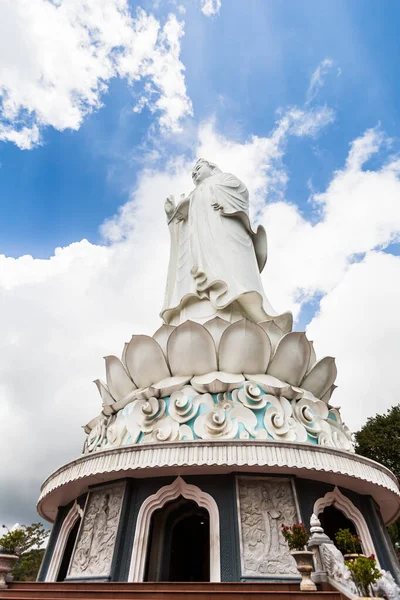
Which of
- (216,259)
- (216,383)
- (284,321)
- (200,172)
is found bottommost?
(216,383)

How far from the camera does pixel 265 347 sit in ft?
27.3

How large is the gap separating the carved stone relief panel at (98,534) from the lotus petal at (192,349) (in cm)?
245

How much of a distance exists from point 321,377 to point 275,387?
62.6 inches

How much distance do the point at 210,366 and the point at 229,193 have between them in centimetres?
638

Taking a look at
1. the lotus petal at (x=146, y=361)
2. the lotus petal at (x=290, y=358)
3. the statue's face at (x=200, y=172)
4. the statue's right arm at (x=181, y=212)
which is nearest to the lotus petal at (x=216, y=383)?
the lotus petal at (x=290, y=358)

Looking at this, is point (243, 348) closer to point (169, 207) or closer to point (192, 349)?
point (192, 349)

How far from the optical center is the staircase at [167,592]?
4.05m

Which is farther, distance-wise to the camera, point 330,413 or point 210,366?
point 330,413

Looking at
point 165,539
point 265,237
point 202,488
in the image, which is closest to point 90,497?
point 165,539

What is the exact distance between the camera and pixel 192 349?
825 cm

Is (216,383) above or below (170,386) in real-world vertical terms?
below

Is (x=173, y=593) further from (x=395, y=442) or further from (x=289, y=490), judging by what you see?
(x=395, y=442)

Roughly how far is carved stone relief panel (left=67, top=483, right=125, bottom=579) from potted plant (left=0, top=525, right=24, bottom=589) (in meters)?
1.11

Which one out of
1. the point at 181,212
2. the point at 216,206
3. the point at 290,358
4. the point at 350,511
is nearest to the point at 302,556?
the point at 350,511
